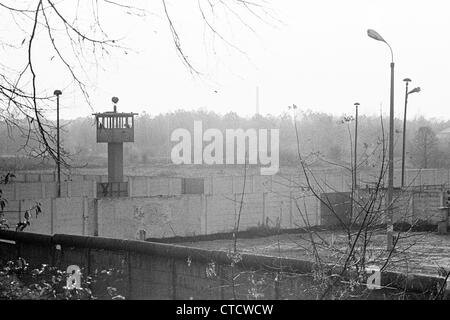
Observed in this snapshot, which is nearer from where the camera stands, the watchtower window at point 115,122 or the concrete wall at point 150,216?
the concrete wall at point 150,216

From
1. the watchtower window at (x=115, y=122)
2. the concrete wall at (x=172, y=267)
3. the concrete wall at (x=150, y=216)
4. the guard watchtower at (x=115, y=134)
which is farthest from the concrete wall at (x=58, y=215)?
the concrete wall at (x=172, y=267)

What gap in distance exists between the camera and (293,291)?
9.70m

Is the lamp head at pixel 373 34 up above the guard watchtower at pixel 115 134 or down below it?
above

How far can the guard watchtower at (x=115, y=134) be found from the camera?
3031 cm

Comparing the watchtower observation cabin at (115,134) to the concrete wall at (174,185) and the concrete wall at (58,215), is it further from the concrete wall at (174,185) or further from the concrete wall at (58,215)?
the concrete wall at (58,215)

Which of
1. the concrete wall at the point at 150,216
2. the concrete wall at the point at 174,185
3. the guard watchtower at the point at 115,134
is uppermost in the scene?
the guard watchtower at the point at 115,134

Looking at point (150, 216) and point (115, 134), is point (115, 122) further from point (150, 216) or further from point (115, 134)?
point (150, 216)

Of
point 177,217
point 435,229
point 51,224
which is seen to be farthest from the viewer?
point 435,229

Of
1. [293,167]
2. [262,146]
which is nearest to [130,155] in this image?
[262,146]

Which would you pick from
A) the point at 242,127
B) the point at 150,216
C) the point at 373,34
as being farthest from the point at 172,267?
the point at 242,127

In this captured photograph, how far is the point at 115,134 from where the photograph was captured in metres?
30.4

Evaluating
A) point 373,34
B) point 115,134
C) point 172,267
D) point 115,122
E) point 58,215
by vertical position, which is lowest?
point 58,215
